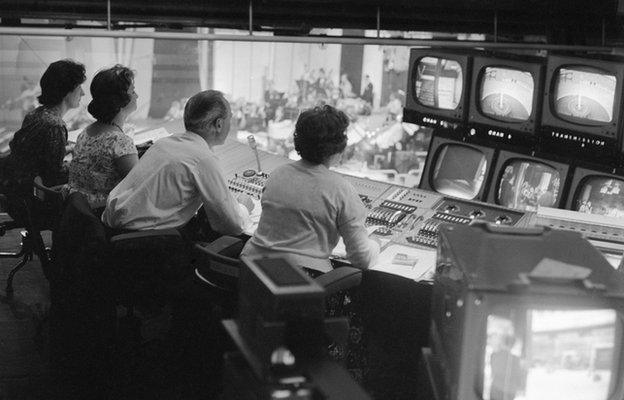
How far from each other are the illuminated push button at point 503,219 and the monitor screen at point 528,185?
39.6 inches

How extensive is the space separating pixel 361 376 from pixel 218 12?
2.32 meters

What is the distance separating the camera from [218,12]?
16.9ft

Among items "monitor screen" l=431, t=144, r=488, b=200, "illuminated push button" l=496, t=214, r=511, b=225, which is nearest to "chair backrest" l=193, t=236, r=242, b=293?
"illuminated push button" l=496, t=214, r=511, b=225

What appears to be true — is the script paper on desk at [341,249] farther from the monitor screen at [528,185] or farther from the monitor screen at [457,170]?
the monitor screen at [457,170]

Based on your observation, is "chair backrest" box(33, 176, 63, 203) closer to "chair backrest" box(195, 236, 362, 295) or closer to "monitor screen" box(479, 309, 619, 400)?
"chair backrest" box(195, 236, 362, 295)

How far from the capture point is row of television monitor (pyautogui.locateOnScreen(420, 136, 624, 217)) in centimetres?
459

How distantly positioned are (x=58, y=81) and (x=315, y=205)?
2.14 m

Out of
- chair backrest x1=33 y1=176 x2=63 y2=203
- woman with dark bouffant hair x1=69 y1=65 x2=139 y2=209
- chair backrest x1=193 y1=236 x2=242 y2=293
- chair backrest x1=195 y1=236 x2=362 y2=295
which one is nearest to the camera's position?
chair backrest x1=195 y1=236 x2=362 y2=295

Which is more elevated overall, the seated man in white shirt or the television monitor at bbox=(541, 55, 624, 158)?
the television monitor at bbox=(541, 55, 624, 158)

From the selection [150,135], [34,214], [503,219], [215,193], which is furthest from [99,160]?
[503,219]

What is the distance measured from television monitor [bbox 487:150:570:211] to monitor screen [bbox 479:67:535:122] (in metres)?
0.22

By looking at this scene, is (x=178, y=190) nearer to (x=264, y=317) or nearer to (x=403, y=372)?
(x=403, y=372)

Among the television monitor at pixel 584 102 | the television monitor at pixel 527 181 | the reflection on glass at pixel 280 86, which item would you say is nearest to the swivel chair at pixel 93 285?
the television monitor at pixel 527 181

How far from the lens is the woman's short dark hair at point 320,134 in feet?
11.0
